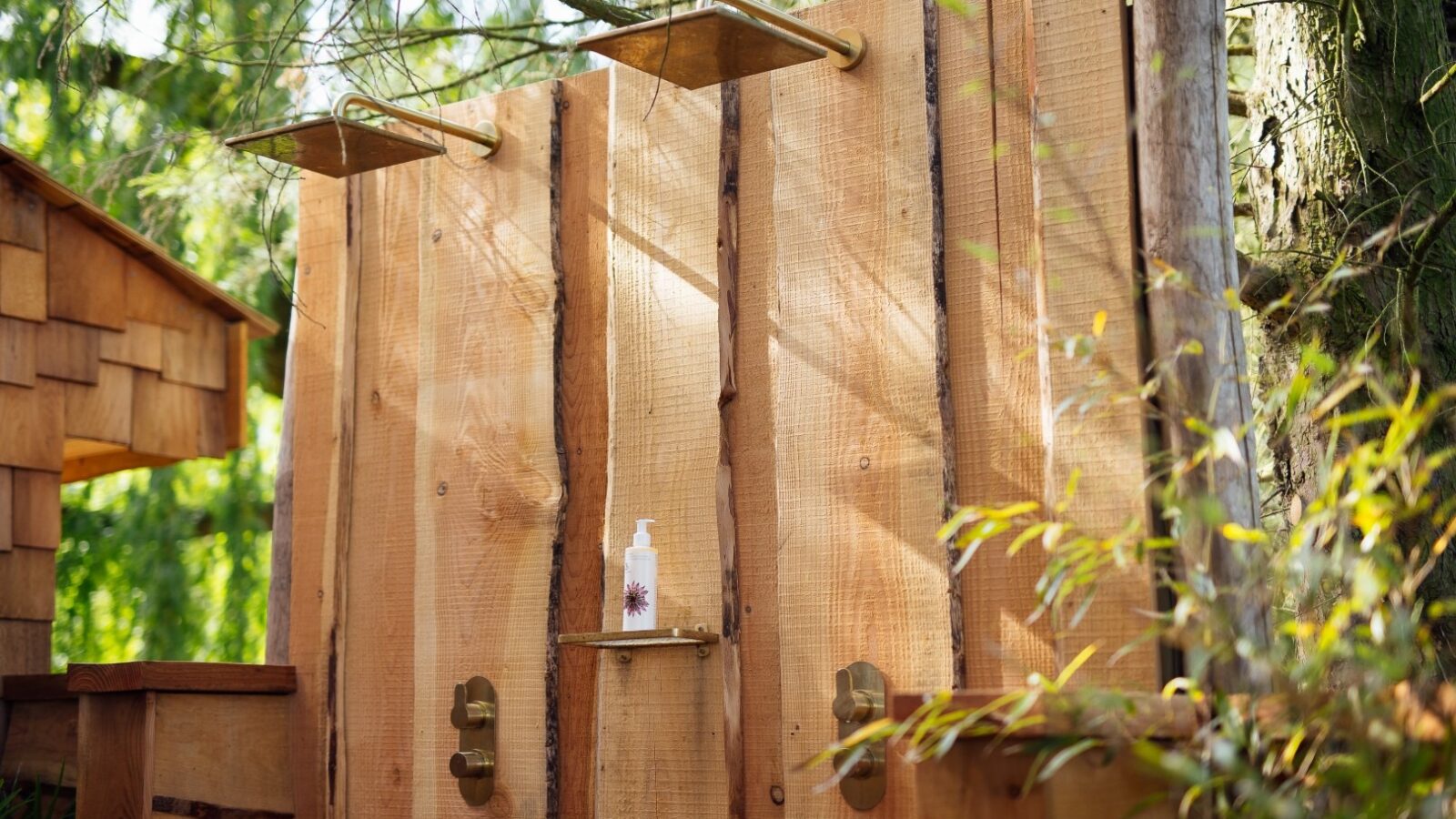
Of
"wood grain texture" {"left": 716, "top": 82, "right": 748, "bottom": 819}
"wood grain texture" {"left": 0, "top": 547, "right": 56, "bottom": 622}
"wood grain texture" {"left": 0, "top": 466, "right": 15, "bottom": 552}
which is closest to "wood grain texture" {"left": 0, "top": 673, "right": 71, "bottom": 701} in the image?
"wood grain texture" {"left": 0, "top": 547, "right": 56, "bottom": 622}

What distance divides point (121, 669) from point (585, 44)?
150 cm

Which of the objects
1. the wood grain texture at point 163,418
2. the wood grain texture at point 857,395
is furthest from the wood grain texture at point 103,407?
the wood grain texture at point 857,395

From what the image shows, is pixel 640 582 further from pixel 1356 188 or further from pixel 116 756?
pixel 1356 188

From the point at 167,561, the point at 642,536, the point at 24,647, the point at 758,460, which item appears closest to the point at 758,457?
the point at 758,460

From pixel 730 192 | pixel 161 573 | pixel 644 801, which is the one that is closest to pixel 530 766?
pixel 644 801

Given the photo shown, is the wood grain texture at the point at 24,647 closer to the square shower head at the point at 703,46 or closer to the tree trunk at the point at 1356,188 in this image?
the square shower head at the point at 703,46

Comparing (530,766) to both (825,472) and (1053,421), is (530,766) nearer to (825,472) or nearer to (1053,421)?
(825,472)

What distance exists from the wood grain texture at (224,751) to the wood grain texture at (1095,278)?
1.66 m

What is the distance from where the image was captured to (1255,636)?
1.87m

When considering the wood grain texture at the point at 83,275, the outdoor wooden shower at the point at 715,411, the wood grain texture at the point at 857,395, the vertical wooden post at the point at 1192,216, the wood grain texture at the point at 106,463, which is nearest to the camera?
the vertical wooden post at the point at 1192,216

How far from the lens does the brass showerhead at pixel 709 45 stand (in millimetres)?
2062

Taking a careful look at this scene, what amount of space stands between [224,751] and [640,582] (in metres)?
0.99

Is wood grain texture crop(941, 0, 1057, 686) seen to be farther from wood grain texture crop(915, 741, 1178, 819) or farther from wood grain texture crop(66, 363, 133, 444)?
wood grain texture crop(66, 363, 133, 444)

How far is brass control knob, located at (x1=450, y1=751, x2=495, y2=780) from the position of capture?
107 inches
